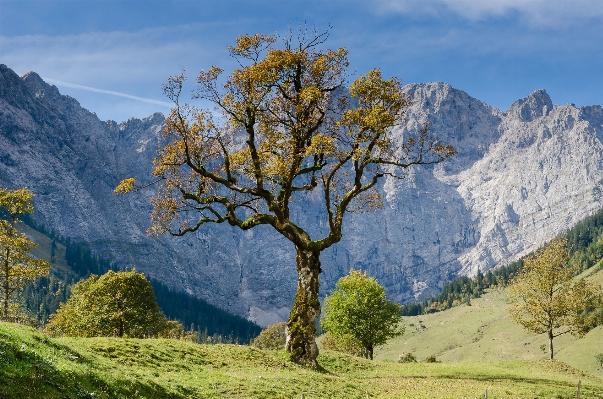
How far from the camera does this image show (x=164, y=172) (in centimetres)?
3800

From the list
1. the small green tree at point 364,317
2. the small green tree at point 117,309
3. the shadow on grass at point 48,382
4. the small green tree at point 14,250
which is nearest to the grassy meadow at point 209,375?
the shadow on grass at point 48,382

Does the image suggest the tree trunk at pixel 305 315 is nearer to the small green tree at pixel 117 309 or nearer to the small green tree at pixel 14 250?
the small green tree at pixel 14 250

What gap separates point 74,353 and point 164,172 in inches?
717

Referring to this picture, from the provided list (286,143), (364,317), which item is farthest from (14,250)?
(364,317)

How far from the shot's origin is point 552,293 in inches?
2477

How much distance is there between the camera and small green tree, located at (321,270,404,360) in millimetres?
80562

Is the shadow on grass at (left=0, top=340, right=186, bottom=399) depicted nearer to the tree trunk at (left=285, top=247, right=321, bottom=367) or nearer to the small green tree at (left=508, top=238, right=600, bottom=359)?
the tree trunk at (left=285, top=247, right=321, bottom=367)

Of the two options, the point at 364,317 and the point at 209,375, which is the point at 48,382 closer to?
the point at 209,375

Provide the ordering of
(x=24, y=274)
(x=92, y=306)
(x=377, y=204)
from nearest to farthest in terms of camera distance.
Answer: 1. (x=377, y=204)
2. (x=24, y=274)
3. (x=92, y=306)

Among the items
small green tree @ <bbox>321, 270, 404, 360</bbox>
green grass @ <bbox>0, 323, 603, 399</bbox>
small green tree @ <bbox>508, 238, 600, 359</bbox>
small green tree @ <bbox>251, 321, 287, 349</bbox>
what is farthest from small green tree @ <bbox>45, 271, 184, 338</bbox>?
small green tree @ <bbox>251, 321, 287, 349</bbox>

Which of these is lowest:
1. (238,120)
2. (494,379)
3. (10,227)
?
(494,379)

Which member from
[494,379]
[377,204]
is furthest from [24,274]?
[494,379]

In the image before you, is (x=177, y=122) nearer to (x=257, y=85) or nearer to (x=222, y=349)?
A: (x=257, y=85)

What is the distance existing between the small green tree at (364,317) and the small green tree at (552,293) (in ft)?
71.8
